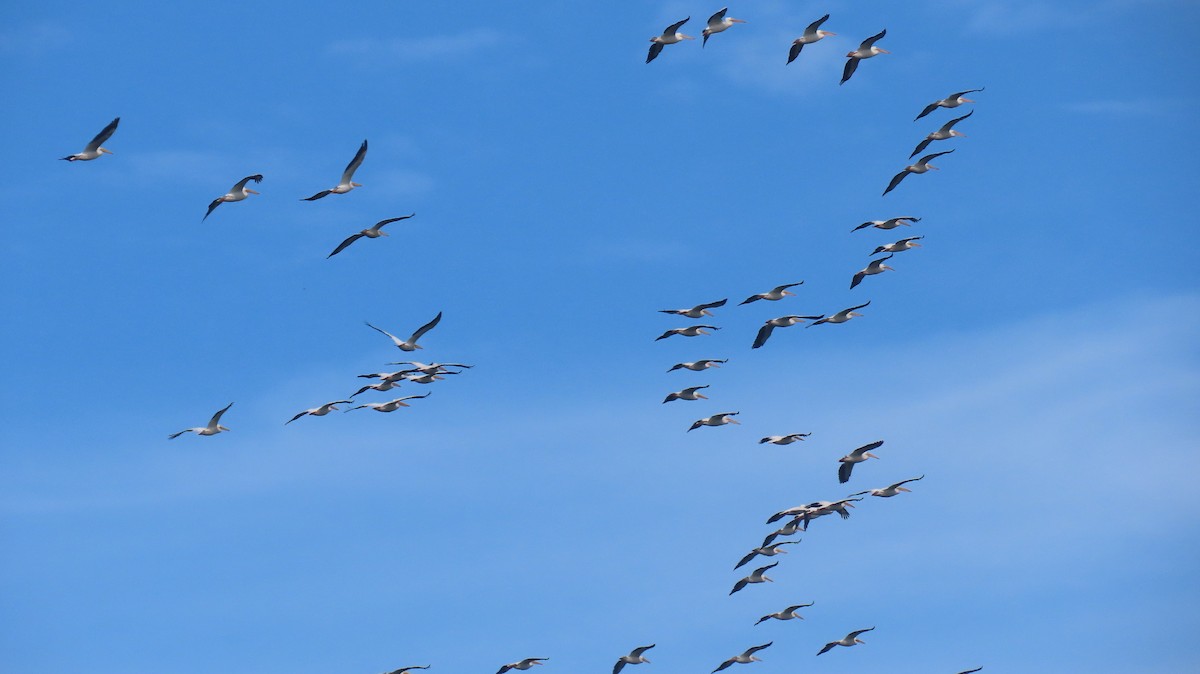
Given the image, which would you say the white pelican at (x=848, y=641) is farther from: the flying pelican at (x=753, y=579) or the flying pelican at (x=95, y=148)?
the flying pelican at (x=95, y=148)

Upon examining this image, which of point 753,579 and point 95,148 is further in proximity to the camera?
point 753,579

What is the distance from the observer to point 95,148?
59.4 meters

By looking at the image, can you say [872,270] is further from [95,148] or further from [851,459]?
[95,148]

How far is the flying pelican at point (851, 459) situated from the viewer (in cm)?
6650

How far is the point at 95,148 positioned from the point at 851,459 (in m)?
26.6

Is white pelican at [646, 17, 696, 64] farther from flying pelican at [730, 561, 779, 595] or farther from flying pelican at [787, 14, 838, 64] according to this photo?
flying pelican at [730, 561, 779, 595]

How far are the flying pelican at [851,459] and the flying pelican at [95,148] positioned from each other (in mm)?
26142

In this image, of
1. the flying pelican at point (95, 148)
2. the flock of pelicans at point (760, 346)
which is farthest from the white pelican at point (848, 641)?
the flying pelican at point (95, 148)

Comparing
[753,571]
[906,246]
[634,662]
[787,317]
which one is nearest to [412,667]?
[634,662]

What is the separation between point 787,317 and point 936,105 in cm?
868

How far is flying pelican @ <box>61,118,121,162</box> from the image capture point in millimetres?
58688

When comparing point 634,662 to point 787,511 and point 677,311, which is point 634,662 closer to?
point 787,511

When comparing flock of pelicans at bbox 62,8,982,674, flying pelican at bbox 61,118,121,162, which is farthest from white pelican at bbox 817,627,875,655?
flying pelican at bbox 61,118,121,162

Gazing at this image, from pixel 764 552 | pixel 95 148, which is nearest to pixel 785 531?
pixel 764 552
